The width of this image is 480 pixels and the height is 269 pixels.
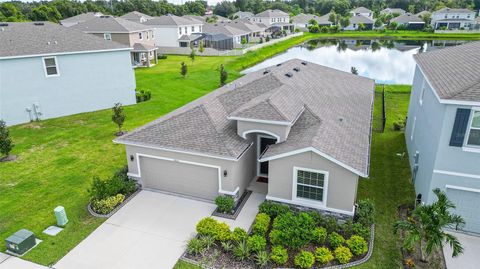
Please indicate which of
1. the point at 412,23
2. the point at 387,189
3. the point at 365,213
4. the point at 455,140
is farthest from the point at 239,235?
the point at 412,23

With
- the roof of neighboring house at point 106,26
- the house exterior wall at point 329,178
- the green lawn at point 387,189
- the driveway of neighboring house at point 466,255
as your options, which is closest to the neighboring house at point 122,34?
the roof of neighboring house at point 106,26

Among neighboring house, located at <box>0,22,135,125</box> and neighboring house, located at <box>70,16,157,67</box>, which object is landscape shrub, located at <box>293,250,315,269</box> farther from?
neighboring house, located at <box>70,16,157,67</box>

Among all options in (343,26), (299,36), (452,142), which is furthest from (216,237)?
(343,26)

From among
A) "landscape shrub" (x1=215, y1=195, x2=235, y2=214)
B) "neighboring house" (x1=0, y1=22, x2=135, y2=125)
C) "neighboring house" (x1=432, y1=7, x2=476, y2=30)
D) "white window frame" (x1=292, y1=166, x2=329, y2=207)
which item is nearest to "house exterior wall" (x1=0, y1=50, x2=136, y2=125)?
"neighboring house" (x1=0, y1=22, x2=135, y2=125)

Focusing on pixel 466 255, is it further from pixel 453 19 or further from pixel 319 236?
pixel 453 19

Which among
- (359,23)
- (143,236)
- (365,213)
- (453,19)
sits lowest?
(143,236)

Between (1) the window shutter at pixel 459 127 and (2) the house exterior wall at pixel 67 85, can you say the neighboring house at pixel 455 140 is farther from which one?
(2) the house exterior wall at pixel 67 85
